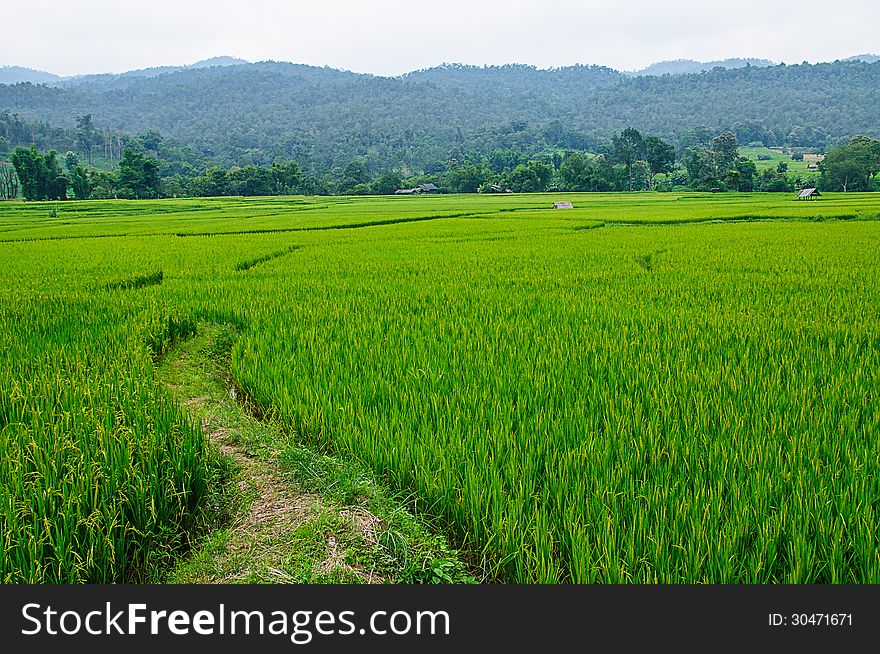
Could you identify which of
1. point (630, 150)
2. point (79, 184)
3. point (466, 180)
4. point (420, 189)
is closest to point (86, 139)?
point (79, 184)

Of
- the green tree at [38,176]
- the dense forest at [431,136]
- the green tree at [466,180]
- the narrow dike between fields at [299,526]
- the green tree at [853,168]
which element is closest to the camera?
the narrow dike between fields at [299,526]

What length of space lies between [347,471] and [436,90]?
189 m

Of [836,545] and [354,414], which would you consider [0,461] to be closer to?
[354,414]

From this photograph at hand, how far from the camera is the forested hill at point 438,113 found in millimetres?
110000

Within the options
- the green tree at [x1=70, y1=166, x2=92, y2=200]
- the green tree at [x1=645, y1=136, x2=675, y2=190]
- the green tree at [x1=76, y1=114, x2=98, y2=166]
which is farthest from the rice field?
the green tree at [x1=76, y1=114, x2=98, y2=166]

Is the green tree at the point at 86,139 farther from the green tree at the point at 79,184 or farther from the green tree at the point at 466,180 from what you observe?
the green tree at the point at 466,180

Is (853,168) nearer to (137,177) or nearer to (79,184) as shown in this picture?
(137,177)

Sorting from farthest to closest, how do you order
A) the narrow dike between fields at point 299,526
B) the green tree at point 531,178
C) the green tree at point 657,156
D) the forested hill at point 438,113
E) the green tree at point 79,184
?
the forested hill at point 438,113
the green tree at point 657,156
the green tree at point 531,178
the green tree at point 79,184
the narrow dike between fields at point 299,526

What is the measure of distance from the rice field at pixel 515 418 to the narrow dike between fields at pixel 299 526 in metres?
0.11

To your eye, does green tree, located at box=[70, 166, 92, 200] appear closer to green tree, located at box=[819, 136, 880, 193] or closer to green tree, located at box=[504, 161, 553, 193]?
green tree, located at box=[504, 161, 553, 193]

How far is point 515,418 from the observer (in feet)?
8.91

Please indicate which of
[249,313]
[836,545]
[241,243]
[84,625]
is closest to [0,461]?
[84,625]

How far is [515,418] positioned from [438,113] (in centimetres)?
15957

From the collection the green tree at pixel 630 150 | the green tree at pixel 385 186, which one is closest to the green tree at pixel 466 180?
the green tree at pixel 385 186
